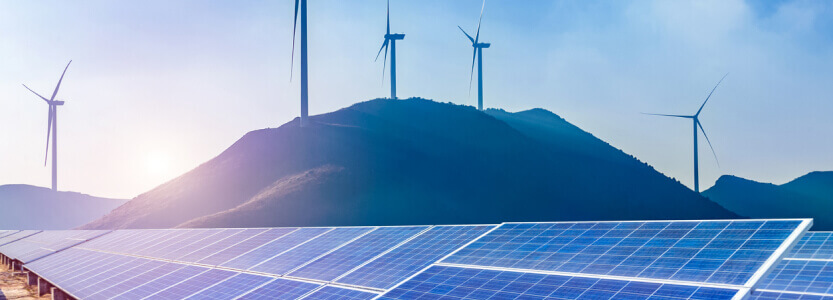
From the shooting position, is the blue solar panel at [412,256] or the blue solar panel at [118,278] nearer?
the blue solar panel at [412,256]

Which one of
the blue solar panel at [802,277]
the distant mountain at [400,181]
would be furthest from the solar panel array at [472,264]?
the distant mountain at [400,181]

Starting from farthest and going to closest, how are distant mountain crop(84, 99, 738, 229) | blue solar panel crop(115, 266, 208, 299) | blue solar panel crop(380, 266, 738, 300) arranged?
distant mountain crop(84, 99, 738, 229) < blue solar panel crop(115, 266, 208, 299) < blue solar panel crop(380, 266, 738, 300)

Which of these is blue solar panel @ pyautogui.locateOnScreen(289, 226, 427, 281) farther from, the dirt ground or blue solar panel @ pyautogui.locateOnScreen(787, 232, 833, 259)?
the dirt ground

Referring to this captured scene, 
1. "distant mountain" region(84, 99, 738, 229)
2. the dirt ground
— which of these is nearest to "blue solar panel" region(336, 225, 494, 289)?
the dirt ground

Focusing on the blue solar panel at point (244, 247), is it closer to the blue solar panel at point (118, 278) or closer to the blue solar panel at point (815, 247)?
the blue solar panel at point (118, 278)

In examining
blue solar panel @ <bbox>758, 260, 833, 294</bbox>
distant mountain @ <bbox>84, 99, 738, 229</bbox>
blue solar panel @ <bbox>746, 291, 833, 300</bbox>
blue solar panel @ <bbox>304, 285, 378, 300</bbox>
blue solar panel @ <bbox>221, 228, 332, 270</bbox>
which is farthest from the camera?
distant mountain @ <bbox>84, 99, 738, 229</bbox>

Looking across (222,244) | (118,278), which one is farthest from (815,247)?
(118,278)

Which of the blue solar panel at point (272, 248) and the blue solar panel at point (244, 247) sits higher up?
the blue solar panel at point (272, 248)
